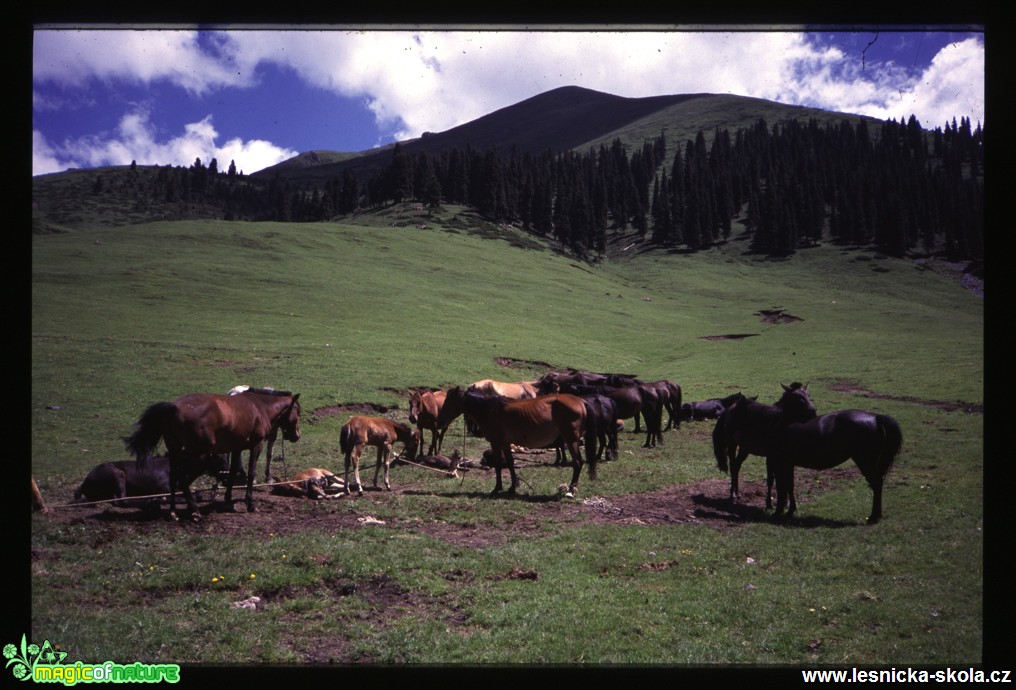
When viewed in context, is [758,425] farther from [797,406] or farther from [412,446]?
[412,446]

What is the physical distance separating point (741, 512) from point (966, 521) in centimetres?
415

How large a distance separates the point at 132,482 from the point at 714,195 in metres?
147

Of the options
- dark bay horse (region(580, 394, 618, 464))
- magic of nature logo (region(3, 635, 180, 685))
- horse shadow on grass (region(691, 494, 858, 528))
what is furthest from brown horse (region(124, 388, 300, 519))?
horse shadow on grass (region(691, 494, 858, 528))

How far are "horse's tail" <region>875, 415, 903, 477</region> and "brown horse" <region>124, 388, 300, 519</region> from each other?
12732mm

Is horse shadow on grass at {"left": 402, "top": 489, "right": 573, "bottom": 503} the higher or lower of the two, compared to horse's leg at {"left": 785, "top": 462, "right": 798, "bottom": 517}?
lower

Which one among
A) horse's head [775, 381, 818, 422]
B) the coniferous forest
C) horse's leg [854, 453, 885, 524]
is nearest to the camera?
horse's leg [854, 453, 885, 524]

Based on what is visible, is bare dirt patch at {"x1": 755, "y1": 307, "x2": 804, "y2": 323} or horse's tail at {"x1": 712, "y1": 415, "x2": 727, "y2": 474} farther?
bare dirt patch at {"x1": 755, "y1": 307, "x2": 804, "y2": 323}

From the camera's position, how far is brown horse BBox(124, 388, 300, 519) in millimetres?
10008

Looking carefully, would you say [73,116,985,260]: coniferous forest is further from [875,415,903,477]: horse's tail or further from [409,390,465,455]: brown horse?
[409,390,465,455]: brown horse

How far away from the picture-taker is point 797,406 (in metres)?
12.8

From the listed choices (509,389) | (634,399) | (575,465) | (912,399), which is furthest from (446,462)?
(912,399)

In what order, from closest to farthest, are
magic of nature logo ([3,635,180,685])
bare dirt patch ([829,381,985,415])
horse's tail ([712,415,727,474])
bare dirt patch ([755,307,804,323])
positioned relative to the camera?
magic of nature logo ([3,635,180,685])
horse's tail ([712,415,727,474])
bare dirt patch ([829,381,985,415])
bare dirt patch ([755,307,804,323])

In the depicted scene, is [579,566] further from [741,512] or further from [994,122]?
[994,122]

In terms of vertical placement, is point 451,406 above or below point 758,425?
below
